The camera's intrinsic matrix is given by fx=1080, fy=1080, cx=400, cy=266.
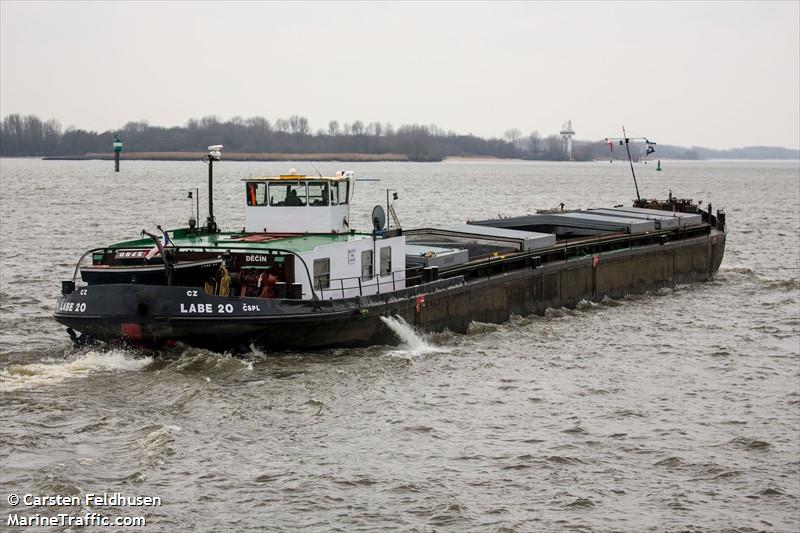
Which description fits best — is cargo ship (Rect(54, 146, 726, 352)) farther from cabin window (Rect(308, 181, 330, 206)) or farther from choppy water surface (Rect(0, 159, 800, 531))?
choppy water surface (Rect(0, 159, 800, 531))

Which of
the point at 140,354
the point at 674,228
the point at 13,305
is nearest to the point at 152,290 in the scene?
the point at 140,354

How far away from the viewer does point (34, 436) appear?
1803 cm

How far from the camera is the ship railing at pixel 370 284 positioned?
25031 mm

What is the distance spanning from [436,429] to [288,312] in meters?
4.99

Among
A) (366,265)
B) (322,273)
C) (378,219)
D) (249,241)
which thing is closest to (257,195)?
(249,241)

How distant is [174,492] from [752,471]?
30.8 ft

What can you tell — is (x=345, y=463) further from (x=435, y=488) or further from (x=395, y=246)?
(x=395, y=246)

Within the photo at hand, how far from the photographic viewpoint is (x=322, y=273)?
24.8 meters

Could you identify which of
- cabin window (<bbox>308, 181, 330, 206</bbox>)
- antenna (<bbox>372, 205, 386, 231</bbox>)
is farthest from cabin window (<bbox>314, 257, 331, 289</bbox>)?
cabin window (<bbox>308, 181, 330, 206</bbox>)

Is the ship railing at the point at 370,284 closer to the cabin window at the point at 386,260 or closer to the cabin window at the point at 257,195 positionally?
the cabin window at the point at 386,260

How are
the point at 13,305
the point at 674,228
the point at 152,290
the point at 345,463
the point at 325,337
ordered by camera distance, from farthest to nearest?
the point at 674,228
the point at 13,305
the point at 325,337
the point at 152,290
the point at 345,463

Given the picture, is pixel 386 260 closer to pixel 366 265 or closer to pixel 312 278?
pixel 366 265

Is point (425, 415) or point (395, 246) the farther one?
point (395, 246)

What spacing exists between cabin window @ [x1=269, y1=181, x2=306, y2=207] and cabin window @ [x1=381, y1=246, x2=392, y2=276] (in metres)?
2.36
